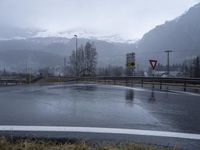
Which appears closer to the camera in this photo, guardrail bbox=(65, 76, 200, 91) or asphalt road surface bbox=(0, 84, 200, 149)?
asphalt road surface bbox=(0, 84, 200, 149)

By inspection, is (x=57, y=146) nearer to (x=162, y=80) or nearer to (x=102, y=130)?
(x=102, y=130)

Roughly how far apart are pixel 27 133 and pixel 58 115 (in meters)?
3.34

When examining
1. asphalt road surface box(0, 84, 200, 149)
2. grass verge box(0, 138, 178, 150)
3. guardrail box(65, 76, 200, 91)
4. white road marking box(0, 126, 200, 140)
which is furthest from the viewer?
guardrail box(65, 76, 200, 91)

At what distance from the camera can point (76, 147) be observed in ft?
25.1

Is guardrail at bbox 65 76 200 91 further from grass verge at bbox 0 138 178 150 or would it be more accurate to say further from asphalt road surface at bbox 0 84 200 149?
grass verge at bbox 0 138 178 150

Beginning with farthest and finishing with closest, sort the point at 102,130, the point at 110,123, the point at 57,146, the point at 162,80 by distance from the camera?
the point at 162,80 < the point at 110,123 < the point at 102,130 < the point at 57,146

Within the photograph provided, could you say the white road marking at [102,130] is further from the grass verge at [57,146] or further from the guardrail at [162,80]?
the guardrail at [162,80]

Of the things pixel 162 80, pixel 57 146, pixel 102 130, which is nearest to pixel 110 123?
pixel 102 130

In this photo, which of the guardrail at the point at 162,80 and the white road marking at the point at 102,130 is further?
the guardrail at the point at 162,80

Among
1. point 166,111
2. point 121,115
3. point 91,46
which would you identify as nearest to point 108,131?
point 121,115

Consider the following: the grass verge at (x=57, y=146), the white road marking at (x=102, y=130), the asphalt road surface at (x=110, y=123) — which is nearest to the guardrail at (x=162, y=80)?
the asphalt road surface at (x=110, y=123)

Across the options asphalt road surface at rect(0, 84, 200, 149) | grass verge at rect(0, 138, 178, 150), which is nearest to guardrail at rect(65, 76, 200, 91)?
asphalt road surface at rect(0, 84, 200, 149)

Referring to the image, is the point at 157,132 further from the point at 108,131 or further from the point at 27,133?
the point at 27,133

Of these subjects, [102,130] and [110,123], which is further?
[110,123]
